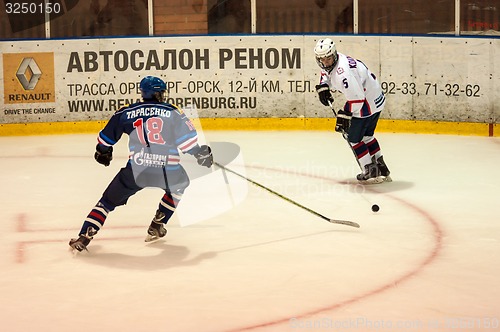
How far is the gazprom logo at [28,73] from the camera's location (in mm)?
11164

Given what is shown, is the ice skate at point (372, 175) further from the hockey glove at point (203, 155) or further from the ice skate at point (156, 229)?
the hockey glove at point (203, 155)

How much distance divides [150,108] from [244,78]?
592 centimetres

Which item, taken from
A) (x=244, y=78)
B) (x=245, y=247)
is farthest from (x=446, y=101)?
(x=245, y=247)

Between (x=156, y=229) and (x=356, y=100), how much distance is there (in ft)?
8.59

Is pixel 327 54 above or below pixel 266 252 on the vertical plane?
above

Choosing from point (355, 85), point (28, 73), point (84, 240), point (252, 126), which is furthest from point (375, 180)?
point (28, 73)

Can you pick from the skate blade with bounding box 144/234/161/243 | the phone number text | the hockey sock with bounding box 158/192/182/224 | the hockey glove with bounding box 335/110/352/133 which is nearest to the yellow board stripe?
the phone number text

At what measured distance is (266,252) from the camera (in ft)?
18.6

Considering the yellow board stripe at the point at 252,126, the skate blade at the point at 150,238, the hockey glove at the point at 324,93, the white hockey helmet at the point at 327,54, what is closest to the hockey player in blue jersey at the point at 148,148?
the skate blade at the point at 150,238

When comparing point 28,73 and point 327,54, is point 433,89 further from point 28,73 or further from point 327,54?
point 28,73

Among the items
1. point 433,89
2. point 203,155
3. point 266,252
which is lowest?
point 266,252

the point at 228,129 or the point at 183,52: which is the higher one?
the point at 183,52

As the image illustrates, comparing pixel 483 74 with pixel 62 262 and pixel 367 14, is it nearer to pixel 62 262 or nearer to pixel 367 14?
pixel 367 14

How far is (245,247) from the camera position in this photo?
19.0 feet
